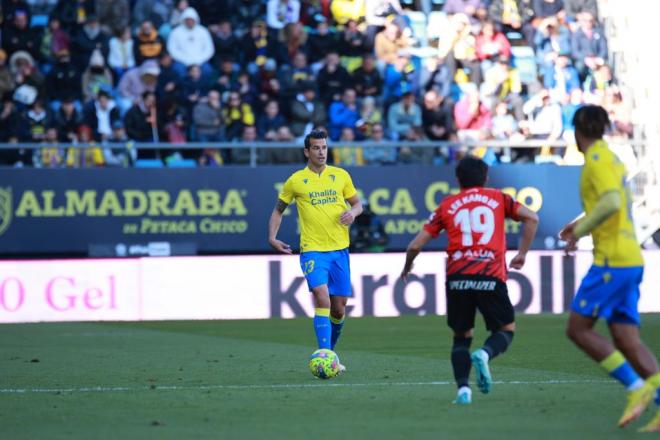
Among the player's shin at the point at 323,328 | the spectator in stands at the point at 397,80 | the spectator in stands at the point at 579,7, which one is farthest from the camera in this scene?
the spectator in stands at the point at 579,7

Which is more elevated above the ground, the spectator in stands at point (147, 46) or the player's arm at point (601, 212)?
the spectator in stands at point (147, 46)

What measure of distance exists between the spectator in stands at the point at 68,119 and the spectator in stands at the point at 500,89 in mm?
7369

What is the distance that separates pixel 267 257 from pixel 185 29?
4.83m

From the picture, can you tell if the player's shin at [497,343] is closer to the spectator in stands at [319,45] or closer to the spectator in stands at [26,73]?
the spectator in stands at [26,73]

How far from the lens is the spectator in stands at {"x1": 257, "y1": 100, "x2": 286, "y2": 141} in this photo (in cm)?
2386

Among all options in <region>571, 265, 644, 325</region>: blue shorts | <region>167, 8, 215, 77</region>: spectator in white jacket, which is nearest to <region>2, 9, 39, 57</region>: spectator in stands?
<region>167, 8, 215, 77</region>: spectator in white jacket

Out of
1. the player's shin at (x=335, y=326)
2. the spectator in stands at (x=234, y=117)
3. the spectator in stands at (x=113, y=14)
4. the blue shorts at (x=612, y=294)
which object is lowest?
the player's shin at (x=335, y=326)

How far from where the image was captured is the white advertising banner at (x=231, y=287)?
21922 millimetres

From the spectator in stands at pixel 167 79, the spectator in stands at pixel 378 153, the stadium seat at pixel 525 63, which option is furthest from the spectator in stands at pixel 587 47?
the spectator in stands at pixel 167 79

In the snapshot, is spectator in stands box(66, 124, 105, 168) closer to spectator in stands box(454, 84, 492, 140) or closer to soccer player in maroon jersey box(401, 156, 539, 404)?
spectator in stands box(454, 84, 492, 140)

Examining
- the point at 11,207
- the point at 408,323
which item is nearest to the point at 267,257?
the point at 408,323

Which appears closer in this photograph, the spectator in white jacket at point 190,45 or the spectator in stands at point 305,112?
the spectator in stands at point 305,112

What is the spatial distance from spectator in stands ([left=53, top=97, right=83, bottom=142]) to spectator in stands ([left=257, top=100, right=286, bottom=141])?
3.16 meters

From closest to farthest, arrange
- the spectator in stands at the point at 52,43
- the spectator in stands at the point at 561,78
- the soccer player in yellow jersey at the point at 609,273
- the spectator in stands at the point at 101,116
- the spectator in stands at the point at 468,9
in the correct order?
the soccer player in yellow jersey at the point at 609,273, the spectator in stands at the point at 101,116, the spectator in stands at the point at 52,43, the spectator in stands at the point at 561,78, the spectator in stands at the point at 468,9
